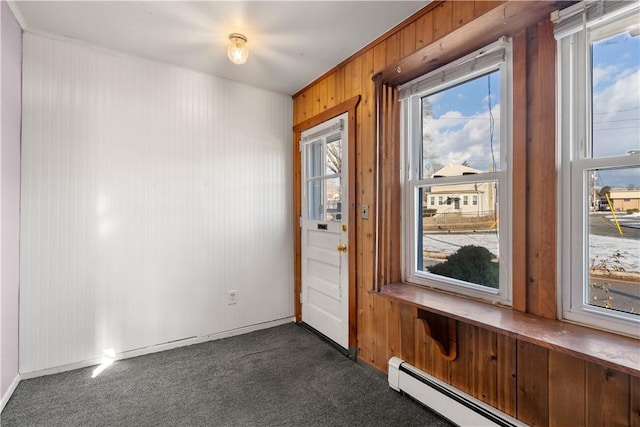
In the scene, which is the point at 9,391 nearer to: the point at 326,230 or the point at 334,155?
the point at 326,230

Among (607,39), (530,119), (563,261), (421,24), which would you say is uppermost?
(421,24)

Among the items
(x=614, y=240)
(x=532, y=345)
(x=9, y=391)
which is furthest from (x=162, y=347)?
(x=614, y=240)

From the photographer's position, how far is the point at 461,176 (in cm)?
188

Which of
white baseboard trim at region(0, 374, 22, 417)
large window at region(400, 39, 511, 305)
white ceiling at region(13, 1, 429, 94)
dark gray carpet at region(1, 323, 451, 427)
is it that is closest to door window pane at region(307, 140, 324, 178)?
white ceiling at region(13, 1, 429, 94)

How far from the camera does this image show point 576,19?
132cm

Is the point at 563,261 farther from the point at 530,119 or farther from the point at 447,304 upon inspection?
the point at 530,119

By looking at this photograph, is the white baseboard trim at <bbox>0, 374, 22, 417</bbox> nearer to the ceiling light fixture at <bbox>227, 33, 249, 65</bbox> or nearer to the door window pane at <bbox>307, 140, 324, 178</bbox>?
the ceiling light fixture at <bbox>227, 33, 249, 65</bbox>

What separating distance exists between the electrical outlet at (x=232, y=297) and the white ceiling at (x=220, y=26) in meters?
2.17

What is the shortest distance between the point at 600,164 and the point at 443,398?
1.47m

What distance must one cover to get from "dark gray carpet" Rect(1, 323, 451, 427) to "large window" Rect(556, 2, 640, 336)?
3.55 ft

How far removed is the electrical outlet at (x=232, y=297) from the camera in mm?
2941

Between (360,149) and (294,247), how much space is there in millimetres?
1430

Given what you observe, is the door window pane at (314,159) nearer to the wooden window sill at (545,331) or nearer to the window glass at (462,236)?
the window glass at (462,236)

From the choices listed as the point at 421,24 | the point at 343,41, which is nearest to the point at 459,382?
the point at 421,24
